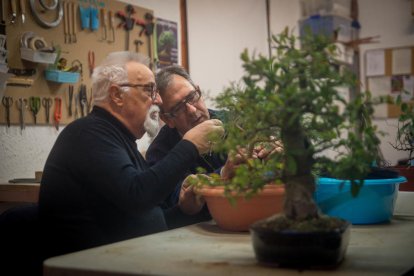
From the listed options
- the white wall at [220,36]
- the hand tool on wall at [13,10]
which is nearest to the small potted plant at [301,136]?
the hand tool on wall at [13,10]

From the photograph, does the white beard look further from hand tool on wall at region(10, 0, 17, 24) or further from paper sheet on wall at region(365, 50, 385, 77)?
paper sheet on wall at region(365, 50, 385, 77)

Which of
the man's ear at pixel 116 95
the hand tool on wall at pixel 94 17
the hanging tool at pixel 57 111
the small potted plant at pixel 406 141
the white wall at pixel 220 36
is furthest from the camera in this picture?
the white wall at pixel 220 36

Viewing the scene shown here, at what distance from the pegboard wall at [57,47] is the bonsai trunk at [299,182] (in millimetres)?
1981

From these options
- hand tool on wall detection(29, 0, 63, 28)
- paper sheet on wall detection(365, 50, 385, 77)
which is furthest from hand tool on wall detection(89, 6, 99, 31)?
paper sheet on wall detection(365, 50, 385, 77)

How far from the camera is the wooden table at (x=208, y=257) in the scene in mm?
990

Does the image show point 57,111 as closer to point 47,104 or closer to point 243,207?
point 47,104

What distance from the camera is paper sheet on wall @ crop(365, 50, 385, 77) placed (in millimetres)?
5500

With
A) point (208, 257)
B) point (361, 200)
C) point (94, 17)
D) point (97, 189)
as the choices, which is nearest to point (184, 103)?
point (97, 189)

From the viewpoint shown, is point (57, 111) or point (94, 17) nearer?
point (57, 111)

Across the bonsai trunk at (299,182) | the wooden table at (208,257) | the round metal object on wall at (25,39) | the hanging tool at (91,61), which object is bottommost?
the wooden table at (208,257)

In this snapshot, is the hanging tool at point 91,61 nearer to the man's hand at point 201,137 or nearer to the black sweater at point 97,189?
the black sweater at point 97,189

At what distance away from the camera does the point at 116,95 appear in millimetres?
1890

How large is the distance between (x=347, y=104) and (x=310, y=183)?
189 mm

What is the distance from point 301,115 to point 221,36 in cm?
363
